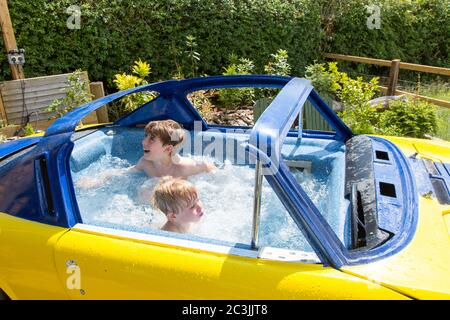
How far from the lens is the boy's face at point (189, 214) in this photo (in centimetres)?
202

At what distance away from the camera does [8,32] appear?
534 centimetres

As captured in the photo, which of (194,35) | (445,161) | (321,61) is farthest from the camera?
(321,61)

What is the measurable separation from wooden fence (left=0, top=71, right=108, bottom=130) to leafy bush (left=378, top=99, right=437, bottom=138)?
360cm

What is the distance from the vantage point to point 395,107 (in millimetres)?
4977

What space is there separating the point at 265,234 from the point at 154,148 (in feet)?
3.97

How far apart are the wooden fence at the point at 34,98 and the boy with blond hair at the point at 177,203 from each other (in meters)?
3.66

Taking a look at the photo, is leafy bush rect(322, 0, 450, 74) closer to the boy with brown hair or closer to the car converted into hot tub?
the boy with brown hair

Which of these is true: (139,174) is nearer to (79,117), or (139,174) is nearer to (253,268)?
(79,117)

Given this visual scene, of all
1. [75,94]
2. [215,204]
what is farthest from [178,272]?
[75,94]

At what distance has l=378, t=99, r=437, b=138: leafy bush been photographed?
465 centimetres

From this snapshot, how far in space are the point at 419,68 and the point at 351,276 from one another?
5630 mm

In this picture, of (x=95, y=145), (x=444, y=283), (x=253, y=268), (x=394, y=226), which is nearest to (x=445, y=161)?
(x=394, y=226)

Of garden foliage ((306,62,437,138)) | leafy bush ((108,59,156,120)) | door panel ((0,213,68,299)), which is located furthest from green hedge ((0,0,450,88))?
door panel ((0,213,68,299))

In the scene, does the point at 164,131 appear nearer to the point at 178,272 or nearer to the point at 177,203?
the point at 177,203
